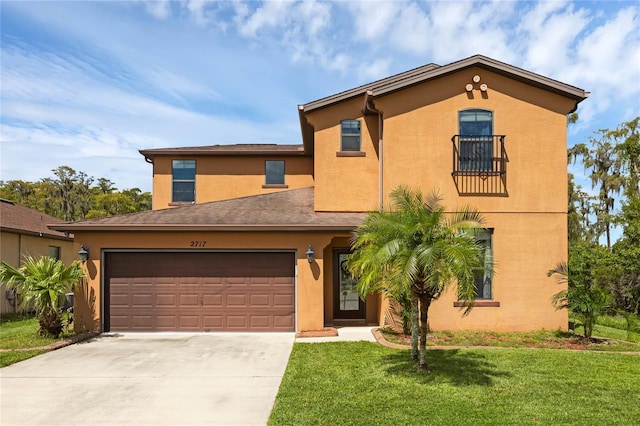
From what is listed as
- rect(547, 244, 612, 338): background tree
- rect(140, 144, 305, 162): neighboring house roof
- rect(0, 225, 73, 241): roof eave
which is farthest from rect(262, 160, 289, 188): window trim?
rect(547, 244, 612, 338): background tree

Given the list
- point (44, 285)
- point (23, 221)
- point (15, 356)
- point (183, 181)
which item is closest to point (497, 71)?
point (183, 181)

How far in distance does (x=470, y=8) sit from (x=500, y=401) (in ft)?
35.0

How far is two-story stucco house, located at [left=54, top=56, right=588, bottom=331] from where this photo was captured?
1210cm

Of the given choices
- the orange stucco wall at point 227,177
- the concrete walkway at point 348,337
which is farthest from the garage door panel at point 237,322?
the orange stucco wall at point 227,177

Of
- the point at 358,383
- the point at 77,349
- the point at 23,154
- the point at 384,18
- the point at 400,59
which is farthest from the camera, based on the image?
the point at 23,154

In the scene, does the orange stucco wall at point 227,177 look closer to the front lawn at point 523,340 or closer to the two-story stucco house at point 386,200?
the two-story stucco house at point 386,200

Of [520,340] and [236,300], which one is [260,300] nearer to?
[236,300]

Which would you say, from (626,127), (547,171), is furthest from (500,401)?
(626,127)

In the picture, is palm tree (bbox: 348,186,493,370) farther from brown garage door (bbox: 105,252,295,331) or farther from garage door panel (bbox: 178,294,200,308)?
garage door panel (bbox: 178,294,200,308)

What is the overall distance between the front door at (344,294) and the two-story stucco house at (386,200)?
1059 mm

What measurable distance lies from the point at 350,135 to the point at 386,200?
2.76m

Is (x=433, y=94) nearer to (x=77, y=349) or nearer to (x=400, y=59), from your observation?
(x=400, y=59)

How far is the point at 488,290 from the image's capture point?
1219 centimetres

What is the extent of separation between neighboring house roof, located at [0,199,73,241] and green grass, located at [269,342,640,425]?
12.7m
